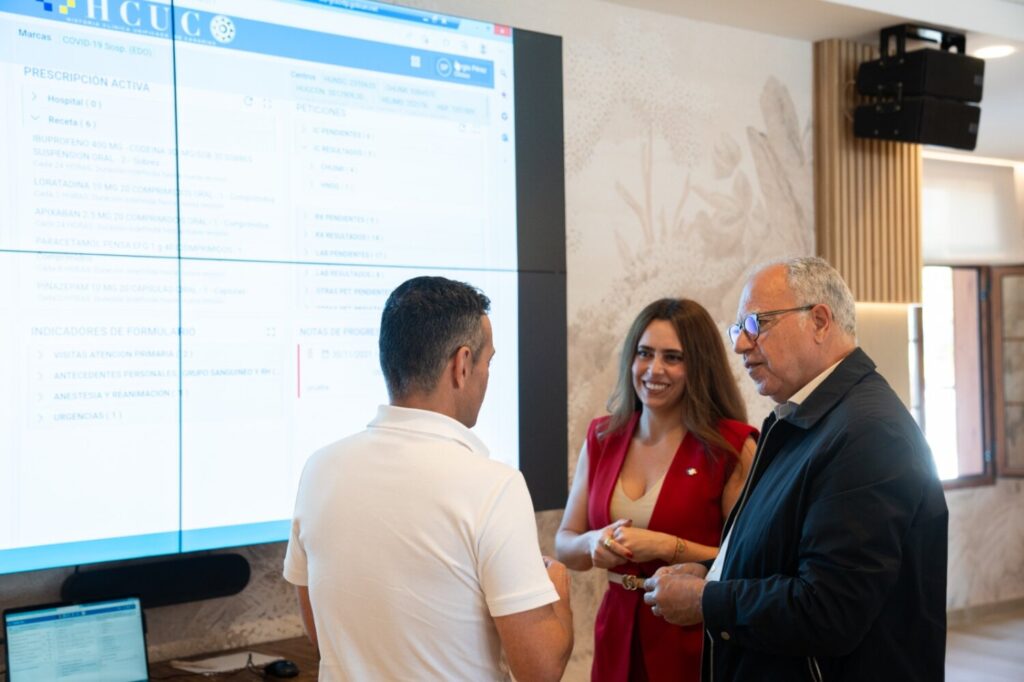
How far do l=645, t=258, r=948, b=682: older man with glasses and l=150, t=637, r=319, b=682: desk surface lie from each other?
105cm

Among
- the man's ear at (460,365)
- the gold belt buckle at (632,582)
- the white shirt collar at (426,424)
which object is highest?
the man's ear at (460,365)

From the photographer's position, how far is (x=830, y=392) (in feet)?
6.15

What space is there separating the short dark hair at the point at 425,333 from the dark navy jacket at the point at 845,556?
2.14 ft

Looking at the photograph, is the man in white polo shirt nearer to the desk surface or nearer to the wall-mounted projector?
the desk surface

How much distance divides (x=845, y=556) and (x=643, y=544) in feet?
2.32

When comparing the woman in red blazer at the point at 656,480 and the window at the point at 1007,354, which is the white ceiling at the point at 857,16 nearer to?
the woman in red blazer at the point at 656,480

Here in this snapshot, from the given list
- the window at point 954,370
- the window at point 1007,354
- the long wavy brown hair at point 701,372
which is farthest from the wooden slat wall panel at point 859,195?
the window at point 1007,354

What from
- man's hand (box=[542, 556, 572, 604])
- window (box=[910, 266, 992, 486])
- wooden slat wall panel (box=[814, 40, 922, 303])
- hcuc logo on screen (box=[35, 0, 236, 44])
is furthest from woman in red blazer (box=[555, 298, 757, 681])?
window (box=[910, 266, 992, 486])

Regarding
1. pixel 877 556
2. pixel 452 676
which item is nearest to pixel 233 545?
pixel 452 676

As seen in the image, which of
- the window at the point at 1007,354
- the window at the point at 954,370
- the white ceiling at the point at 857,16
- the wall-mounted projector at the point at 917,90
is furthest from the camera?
the window at the point at 1007,354

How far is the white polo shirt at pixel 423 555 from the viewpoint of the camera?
148 cm

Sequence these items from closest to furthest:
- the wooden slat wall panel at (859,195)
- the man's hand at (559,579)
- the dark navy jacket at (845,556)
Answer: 1. the man's hand at (559,579)
2. the dark navy jacket at (845,556)
3. the wooden slat wall panel at (859,195)

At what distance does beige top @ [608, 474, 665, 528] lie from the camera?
249 cm

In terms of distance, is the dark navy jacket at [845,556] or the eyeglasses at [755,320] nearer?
the dark navy jacket at [845,556]
